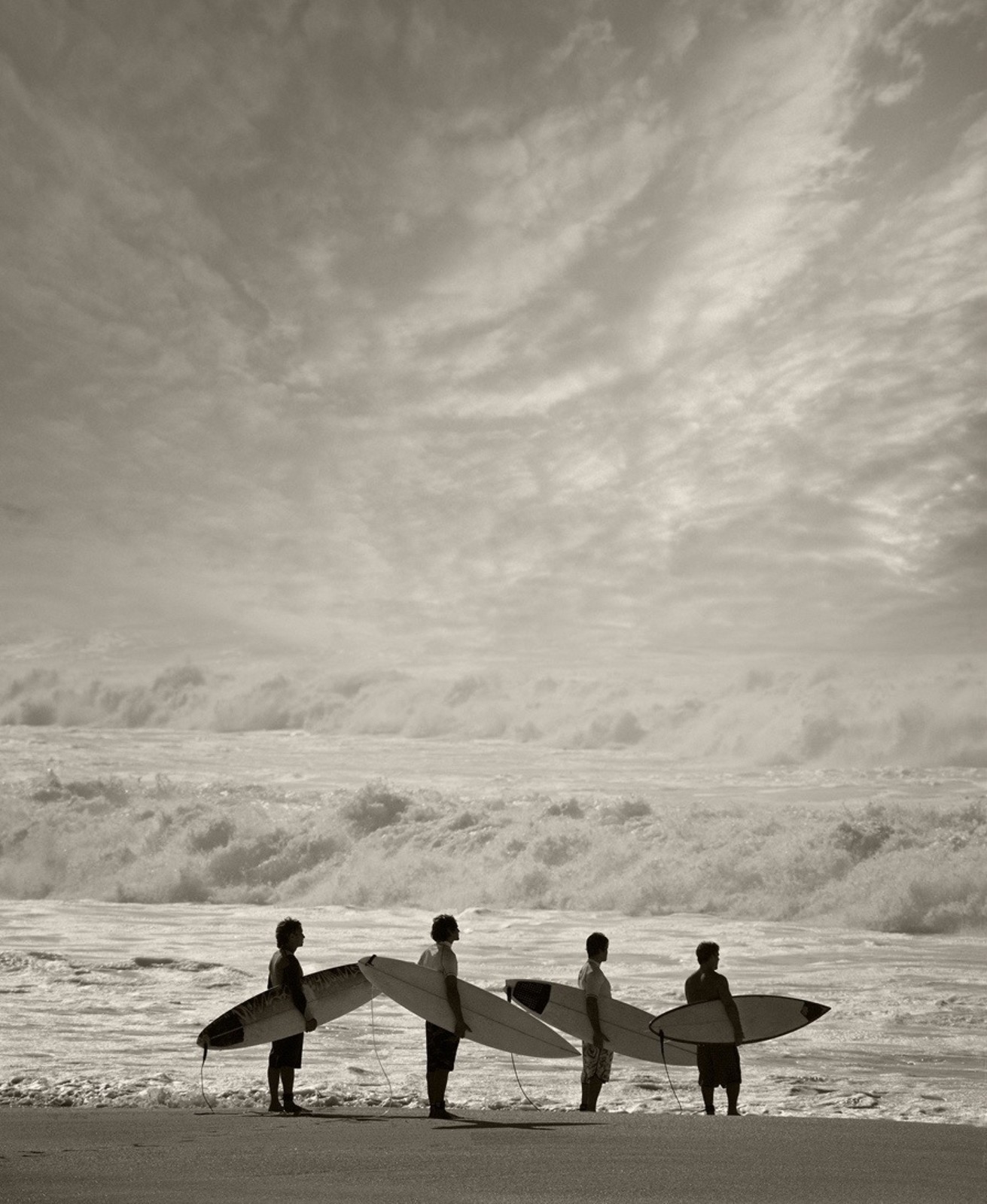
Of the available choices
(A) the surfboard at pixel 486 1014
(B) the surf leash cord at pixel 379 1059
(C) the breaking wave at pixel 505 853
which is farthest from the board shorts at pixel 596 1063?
(C) the breaking wave at pixel 505 853

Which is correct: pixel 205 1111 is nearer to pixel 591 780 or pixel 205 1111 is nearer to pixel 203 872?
pixel 203 872

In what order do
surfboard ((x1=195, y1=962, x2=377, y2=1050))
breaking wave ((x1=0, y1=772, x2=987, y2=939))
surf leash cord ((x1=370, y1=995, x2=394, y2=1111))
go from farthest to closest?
breaking wave ((x1=0, y1=772, x2=987, y2=939)) → surf leash cord ((x1=370, y1=995, x2=394, y2=1111)) → surfboard ((x1=195, y1=962, x2=377, y2=1050))

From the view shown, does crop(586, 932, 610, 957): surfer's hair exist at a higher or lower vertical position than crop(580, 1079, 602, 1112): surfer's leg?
higher

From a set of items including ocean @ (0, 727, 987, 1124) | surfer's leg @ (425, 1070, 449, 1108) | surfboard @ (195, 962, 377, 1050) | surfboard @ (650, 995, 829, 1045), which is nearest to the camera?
surfer's leg @ (425, 1070, 449, 1108)

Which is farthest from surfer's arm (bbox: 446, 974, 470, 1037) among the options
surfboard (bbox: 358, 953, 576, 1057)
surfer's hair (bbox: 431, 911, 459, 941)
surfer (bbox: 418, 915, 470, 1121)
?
surfboard (bbox: 358, 953, 576, 1057)

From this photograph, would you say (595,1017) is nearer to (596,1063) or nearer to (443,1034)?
(596,1063)

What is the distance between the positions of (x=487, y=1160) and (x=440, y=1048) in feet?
5.19

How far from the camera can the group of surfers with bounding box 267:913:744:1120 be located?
7.16 metres

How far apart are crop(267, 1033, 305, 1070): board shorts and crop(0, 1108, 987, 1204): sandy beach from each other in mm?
415

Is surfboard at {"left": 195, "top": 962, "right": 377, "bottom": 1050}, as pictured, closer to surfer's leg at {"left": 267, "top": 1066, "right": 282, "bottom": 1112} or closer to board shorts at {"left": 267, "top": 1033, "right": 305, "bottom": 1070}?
board shorts at {"left": 267, "top": 1033, "right": 305, "bottom": 1070}

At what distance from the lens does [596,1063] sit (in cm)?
748

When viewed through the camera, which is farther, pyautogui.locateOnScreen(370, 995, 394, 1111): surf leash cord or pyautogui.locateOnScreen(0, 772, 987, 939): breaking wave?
pyautogui.locateOnScreen(0, 772, 987, 939): breaking wave

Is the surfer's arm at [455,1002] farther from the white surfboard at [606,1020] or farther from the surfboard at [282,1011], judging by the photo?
the surfboard at [282,1011]

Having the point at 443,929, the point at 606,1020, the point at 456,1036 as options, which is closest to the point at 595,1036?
the point at 606,1020
